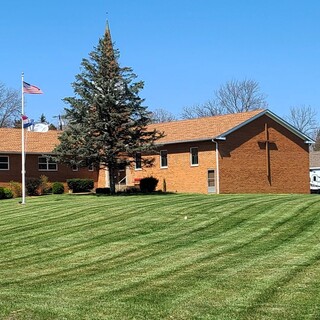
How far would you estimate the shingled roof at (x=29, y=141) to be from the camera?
39406mm

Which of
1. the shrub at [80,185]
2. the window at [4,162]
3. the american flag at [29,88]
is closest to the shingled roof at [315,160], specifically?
the shrub at [80,185]

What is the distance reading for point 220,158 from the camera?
36812mm

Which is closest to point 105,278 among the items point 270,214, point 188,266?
point 188,266

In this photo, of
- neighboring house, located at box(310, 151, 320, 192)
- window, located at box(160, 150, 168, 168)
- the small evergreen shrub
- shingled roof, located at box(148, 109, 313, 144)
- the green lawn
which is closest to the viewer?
the green lawn

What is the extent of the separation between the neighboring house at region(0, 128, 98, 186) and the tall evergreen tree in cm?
553

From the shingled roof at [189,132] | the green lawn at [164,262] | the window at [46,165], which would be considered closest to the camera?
the green lawn at [164,262]

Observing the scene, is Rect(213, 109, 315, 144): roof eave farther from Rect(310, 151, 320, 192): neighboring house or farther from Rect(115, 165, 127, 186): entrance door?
Rect(310, 151, 320, 192): neighboring house

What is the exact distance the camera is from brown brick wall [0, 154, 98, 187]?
38.8 metres

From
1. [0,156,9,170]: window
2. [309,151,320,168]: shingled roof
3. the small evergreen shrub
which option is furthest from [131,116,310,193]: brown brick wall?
[309,151,320,168]: shingled roof

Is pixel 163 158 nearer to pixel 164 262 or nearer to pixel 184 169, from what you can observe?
pixel 184 169

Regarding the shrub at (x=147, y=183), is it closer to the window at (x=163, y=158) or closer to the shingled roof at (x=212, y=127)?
the window at (x=163, y=158)

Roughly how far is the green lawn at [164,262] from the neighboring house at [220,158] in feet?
44.6

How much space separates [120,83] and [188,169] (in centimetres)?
871

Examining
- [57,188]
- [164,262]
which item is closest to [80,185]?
[57,188]
